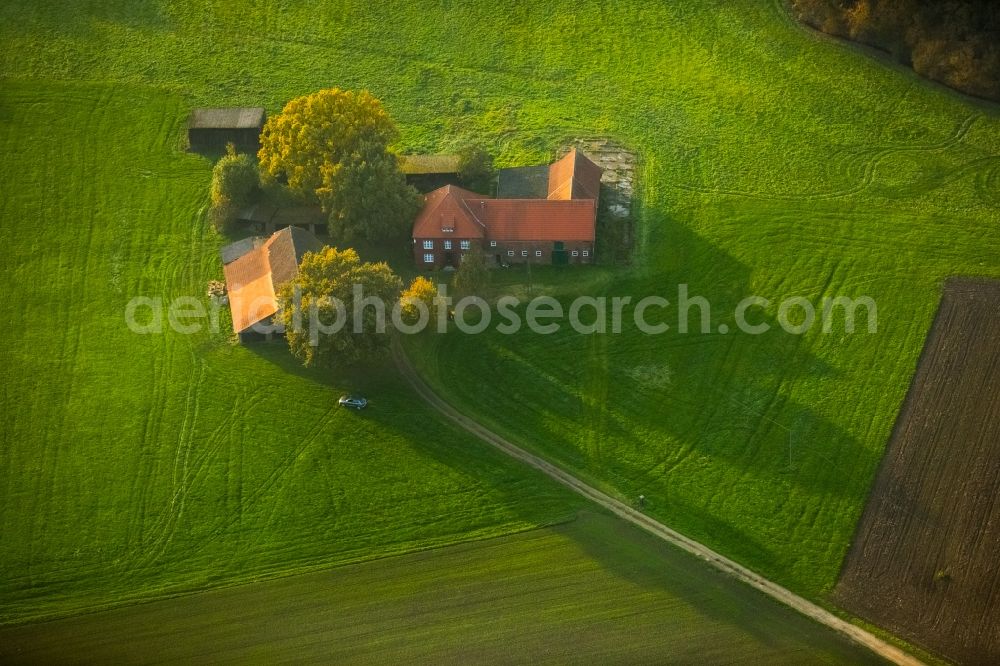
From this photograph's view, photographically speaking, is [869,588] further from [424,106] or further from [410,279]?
[424,106]

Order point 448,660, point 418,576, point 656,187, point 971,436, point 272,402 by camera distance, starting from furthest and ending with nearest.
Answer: point 656,187
point 272,402
point 971,436
point 418,576
point 448,660

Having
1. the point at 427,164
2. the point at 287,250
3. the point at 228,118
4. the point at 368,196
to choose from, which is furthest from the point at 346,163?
the point at 228,118

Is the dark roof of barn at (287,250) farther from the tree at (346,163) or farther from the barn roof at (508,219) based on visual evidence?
the barn roof at (508,219)

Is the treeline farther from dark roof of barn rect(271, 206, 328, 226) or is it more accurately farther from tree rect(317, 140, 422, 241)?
dark roof of barn rect(271, 206, 328, 226)

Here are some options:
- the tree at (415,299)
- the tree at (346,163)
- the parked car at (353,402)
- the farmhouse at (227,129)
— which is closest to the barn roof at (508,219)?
the tree at (346,163)

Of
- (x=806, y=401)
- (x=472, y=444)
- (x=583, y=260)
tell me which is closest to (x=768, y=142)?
(x=583, y=260)

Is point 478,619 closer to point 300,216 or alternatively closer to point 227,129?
point 300,216

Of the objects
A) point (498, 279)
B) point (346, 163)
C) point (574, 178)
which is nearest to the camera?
point (346, 163)
